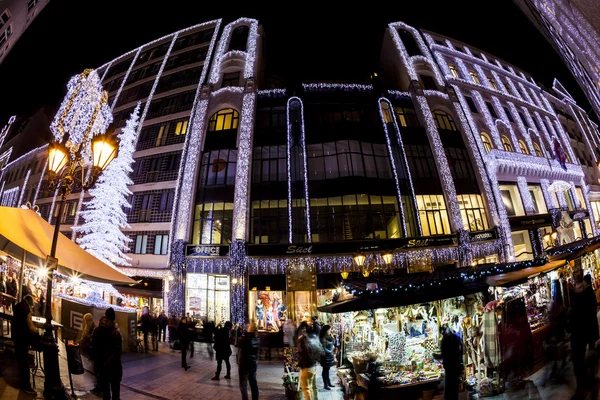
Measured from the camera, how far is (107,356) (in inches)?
188

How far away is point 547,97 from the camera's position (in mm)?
22953

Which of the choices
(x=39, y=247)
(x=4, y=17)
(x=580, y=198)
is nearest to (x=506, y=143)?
(x=580, y=198)

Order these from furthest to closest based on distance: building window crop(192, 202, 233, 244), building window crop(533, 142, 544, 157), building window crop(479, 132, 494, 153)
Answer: building window crop(479, 132, 494, 153), building window crop(533, 142, 544, 157), building window crop(192, 202, 233, 244)

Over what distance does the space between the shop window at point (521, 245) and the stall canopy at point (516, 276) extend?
15.6m

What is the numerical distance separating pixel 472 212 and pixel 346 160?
10.8 m

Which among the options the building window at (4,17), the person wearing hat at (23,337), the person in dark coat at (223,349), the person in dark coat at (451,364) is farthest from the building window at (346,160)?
the person wearing hat at (23,337)

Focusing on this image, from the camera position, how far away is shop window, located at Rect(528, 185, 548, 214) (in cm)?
1980

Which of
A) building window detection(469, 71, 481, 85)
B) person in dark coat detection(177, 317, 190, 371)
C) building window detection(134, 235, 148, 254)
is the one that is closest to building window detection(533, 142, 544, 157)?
building window detection(469, 71, 481, 85)

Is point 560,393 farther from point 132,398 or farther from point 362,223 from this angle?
point 362,223

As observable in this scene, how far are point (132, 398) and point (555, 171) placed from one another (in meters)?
28.2

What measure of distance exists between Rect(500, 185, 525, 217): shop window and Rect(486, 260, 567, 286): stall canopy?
15310 millimetres

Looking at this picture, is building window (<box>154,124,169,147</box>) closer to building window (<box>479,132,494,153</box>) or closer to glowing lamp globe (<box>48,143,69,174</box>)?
glowing lamp globe (<box>48,143,69,174</box>)

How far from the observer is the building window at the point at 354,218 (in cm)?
1816

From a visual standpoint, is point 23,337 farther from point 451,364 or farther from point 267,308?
point 267,308
